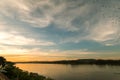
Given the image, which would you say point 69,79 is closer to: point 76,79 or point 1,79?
point 76,79

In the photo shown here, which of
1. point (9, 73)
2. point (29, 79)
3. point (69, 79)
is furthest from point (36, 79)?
point (69, 79)

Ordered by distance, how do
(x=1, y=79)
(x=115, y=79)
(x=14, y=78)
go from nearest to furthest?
1. (x=1, y=79)
2. (x=14, y=78)
3. (x=115, y=79)

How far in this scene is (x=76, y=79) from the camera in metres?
92.2

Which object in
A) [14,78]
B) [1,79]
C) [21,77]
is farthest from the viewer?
[21,77]

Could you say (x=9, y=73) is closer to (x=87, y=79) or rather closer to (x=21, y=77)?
(x=21, y=77)

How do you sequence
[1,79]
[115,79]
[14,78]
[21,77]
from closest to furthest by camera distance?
[1,79]
[14,78]
[21,77]
[115,79]

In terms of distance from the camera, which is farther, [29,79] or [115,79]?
[115,79]

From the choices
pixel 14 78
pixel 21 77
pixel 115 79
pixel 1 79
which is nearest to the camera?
pixel 1 79

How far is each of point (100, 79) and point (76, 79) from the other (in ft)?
30.6

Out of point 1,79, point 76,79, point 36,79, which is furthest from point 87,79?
point 1,79

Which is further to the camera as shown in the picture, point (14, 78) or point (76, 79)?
point (76, 79)

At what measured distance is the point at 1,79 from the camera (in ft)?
67.1

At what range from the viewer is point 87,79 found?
92.6 metres

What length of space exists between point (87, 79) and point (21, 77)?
66.8 metres
